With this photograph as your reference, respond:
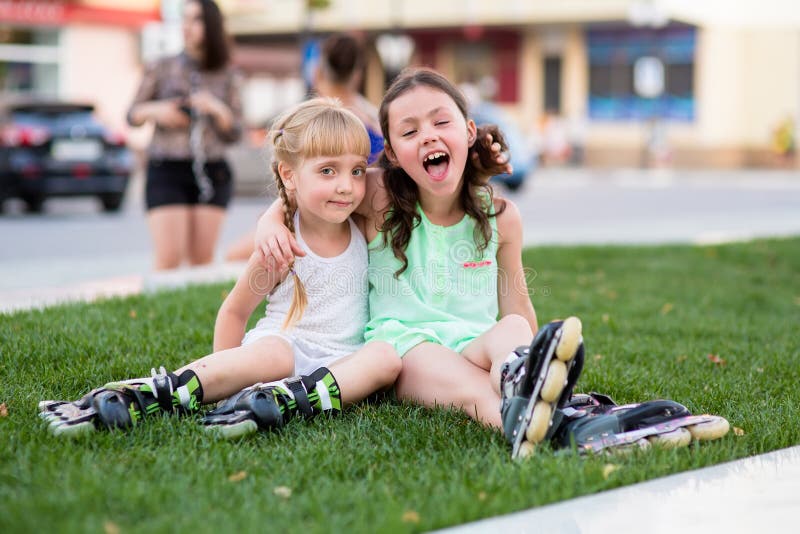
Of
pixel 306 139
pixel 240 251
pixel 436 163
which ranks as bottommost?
pixel 240 251

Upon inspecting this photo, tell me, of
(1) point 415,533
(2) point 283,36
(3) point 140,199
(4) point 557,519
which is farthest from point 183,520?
(2) point 283,36

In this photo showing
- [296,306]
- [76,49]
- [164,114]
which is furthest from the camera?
[76,49]

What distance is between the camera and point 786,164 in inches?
1321

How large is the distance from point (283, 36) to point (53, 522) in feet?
139

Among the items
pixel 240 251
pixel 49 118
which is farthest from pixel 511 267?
pixel 49 118

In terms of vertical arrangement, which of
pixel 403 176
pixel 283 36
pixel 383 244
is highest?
pixel 283 36

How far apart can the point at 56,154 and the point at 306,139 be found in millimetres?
12138

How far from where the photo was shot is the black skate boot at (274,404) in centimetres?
349

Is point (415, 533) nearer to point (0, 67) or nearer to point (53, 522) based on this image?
point (53, 522)

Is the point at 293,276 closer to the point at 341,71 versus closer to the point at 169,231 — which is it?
the point at 169,231

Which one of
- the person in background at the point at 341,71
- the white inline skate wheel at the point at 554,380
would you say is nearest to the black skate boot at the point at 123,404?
the white inline skate wheel at the point at 554,380

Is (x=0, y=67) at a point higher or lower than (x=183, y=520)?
higher

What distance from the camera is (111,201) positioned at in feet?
52.9

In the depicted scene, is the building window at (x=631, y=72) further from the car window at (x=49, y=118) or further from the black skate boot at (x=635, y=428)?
the black skate boot at (x=635, y=428)
